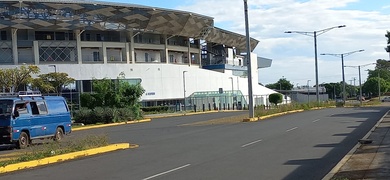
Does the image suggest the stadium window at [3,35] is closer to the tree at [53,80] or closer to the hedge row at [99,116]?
the tree at [53,80]

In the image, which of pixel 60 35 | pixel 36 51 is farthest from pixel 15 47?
pixel 60 35

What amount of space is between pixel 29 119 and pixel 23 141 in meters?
0.95

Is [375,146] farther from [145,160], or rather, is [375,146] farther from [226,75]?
[226,75]

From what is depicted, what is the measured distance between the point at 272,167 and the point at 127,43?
2598 inches

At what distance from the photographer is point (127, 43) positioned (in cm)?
7681

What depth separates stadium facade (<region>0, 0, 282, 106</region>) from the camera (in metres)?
65.8

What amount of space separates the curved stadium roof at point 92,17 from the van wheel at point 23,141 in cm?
4458

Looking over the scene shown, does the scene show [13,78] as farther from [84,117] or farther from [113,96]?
[84,117]

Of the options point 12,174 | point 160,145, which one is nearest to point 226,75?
point 160,145

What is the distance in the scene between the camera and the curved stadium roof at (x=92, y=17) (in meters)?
63.5

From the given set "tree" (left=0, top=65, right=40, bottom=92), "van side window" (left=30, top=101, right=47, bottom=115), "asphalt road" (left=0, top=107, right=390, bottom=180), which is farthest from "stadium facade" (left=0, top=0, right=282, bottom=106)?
"asphalt road" (left=0, top=107, right=390, bottom=180)

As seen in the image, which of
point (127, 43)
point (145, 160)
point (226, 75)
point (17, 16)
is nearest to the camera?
point (145, 160)

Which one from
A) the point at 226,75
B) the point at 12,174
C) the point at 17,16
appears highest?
the point at 17,16

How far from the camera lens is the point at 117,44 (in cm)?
7550
